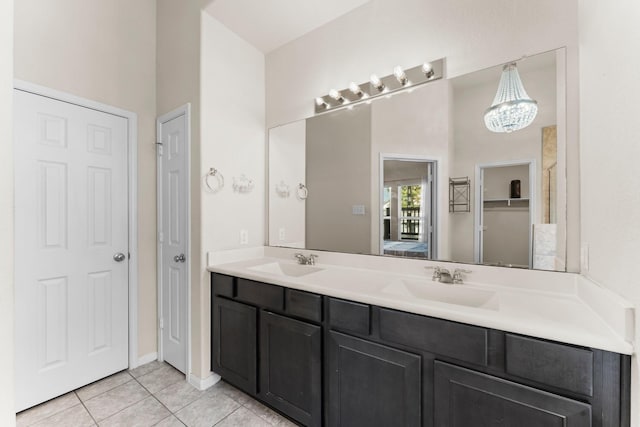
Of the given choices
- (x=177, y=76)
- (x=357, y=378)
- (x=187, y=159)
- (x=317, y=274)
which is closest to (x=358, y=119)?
(x=317, y=274)

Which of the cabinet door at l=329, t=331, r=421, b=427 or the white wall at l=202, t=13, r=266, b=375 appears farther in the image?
the white wall at l=202, t=13, r=266, b=375

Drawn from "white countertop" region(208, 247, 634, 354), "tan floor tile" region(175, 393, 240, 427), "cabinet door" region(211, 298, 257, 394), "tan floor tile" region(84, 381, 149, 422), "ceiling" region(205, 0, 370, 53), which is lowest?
"tan floor tile" region(84, 381, 149, 422)

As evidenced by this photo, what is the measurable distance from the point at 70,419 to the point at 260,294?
56.9 inches

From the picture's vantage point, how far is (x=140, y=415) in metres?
1.75

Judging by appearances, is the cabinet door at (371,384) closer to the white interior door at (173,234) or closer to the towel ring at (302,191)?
the towel ring at (302,191)

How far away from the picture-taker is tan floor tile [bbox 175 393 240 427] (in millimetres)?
1692

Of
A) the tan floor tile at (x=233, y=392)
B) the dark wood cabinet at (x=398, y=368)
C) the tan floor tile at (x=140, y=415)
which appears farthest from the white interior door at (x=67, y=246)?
the dark wood cabinet at (x=398, y=368)

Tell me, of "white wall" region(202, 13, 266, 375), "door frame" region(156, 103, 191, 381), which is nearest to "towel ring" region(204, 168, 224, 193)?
"white wall" region(202, 13, 266, 375)

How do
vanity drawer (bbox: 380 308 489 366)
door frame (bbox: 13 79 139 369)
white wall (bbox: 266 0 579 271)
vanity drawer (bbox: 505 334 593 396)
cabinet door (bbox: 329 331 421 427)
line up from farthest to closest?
door frame (bbox: 13 79 139 369), white wall (bbox: 266 0 579 271), cabinet door (bbox: 329 331 421 427), vanity drawer (bbox: 380 308 489 366), vanity drawer (bbox: 505 334 593 396)

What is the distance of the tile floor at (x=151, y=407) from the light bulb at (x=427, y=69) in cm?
232

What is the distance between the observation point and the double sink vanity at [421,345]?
2.87 ft

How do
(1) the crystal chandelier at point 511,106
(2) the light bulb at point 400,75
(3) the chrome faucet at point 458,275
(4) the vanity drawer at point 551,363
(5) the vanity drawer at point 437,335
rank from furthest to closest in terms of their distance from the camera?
(2) the light bulb at point 400,75 < (3) the chrome faucet at point 458,275 < (1) the crystal chandelier at point 511,106 < (5) the vanity drawer at point 437,335 < (4) the vanity drawer at point 551,363

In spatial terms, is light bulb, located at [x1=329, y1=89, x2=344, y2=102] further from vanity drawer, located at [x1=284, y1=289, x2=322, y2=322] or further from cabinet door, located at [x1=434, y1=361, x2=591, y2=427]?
cabinet door, located at [x1=434, y1=361, x2=591, y2=427]

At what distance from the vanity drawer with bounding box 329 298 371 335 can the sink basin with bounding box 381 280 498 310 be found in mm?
175
